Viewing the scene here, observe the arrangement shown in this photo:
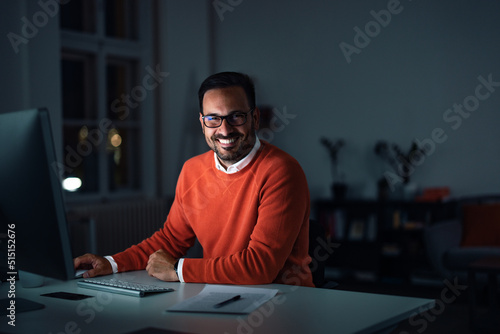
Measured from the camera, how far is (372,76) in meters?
5.36

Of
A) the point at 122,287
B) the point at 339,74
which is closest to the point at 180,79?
the point at 339,74

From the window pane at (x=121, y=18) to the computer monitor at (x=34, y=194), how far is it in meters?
4.27

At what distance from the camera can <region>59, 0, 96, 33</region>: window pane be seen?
483 cm

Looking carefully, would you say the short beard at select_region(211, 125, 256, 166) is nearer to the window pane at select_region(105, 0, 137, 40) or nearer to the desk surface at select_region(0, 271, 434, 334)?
the desk surface at select_region(0, 271, 434, 334)

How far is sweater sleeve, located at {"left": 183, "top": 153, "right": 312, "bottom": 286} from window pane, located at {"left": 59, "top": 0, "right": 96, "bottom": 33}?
3.63 metres

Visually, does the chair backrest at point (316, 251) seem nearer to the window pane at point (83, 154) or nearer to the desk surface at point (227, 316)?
the desk surface at point (227, 316)

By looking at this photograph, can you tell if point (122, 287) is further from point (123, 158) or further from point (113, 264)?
point (123, 158)

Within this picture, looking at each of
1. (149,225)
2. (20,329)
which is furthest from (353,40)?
(20,329)

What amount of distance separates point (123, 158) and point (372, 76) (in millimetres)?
2623

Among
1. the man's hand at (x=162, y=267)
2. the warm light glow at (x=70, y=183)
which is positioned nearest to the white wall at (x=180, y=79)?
the warm light glow at (x=70, y=183)

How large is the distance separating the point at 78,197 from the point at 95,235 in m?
0.54

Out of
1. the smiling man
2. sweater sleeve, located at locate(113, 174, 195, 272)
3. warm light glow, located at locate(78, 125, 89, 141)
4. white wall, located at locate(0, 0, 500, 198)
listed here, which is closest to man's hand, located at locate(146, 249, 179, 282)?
the smiling man

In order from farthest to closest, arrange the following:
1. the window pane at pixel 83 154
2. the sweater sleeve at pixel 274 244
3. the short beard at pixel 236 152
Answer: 1. the window pane at pixel 83 154
2. the short beard at pixel 236 152
3. the sweater sleeve at pixel 274 244

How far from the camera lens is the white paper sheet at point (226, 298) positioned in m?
1.35
